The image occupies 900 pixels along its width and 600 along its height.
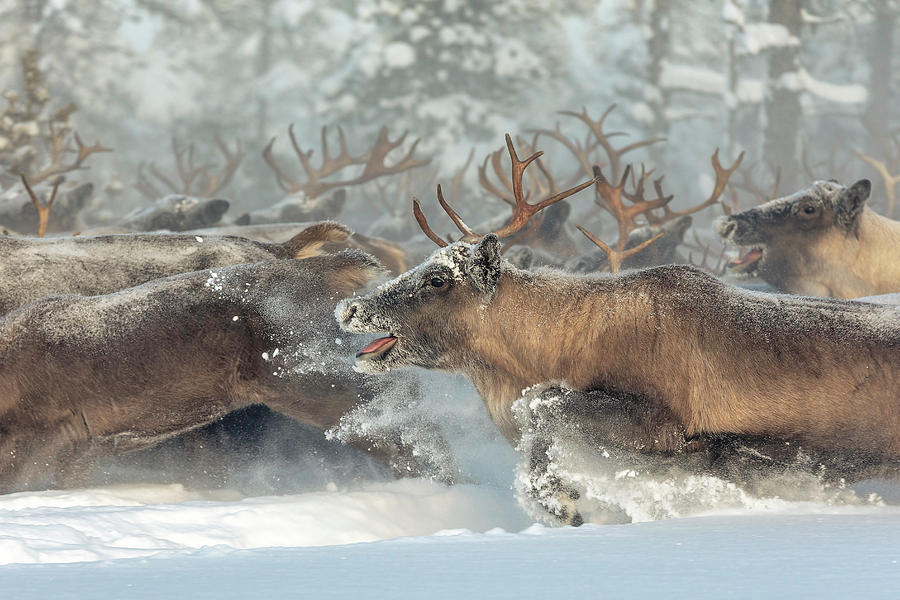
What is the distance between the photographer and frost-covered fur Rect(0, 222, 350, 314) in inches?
227

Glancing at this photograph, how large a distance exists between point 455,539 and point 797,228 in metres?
4.74

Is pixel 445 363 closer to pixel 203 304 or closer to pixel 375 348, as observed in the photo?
pixel 375 348

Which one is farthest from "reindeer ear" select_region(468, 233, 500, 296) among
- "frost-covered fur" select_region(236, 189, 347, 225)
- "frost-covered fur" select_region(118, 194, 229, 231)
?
"frost-covered fur" select_region(236, 189, 347, 225)

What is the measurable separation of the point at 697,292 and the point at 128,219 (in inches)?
303

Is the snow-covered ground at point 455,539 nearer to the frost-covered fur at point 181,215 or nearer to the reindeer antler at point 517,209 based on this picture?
the reindeer antler at point 517,209

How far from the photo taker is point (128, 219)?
411 inches

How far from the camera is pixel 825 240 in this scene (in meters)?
7.14

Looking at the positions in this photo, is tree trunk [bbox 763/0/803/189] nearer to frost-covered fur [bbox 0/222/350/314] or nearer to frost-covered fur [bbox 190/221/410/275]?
frost-covered fur [bbox 190/221/410/275]

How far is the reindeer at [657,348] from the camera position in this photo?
3875mm

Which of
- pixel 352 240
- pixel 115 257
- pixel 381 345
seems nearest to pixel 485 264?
pixel 381 345

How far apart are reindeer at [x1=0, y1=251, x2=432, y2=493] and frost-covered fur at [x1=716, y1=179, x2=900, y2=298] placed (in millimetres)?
3679

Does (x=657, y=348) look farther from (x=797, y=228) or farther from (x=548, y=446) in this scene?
(x=797, y=228)

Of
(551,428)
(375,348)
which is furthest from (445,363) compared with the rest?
(551,428)

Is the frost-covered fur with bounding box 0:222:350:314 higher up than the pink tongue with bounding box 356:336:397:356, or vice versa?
the frost-covered fur with bounding box 0:222:350:314
